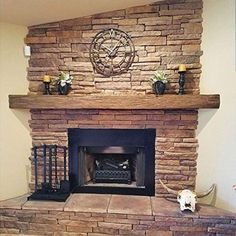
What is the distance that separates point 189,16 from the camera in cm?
270

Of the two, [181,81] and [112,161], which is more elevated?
[181,81]

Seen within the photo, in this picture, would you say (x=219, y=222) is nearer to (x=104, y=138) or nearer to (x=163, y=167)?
(x=163, y=167)

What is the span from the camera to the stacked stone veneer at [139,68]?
9.00 feet

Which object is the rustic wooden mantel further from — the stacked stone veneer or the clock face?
the clock face

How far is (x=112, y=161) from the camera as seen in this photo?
3.20 m

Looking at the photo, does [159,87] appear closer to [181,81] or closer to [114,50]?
[181,81]

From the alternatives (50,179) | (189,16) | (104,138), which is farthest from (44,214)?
(189,16)

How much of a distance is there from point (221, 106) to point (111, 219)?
1592mm

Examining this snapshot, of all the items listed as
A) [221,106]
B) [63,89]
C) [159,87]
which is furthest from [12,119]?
[221,106]

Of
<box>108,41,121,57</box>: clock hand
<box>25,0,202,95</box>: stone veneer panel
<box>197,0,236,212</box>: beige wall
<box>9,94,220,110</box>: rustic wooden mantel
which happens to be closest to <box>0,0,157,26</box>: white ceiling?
<box>25,0,202,95</box>: stone veneer panel

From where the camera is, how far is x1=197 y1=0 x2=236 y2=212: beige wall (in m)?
2.54

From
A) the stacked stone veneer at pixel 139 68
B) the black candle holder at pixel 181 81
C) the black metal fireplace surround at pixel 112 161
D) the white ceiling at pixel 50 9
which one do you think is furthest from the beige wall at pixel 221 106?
the white ceiling at pixel 50 9

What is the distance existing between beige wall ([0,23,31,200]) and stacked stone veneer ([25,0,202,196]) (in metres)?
0.12

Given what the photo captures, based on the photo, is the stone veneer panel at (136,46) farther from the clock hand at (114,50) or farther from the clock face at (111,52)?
the clock hand at (114,50)
